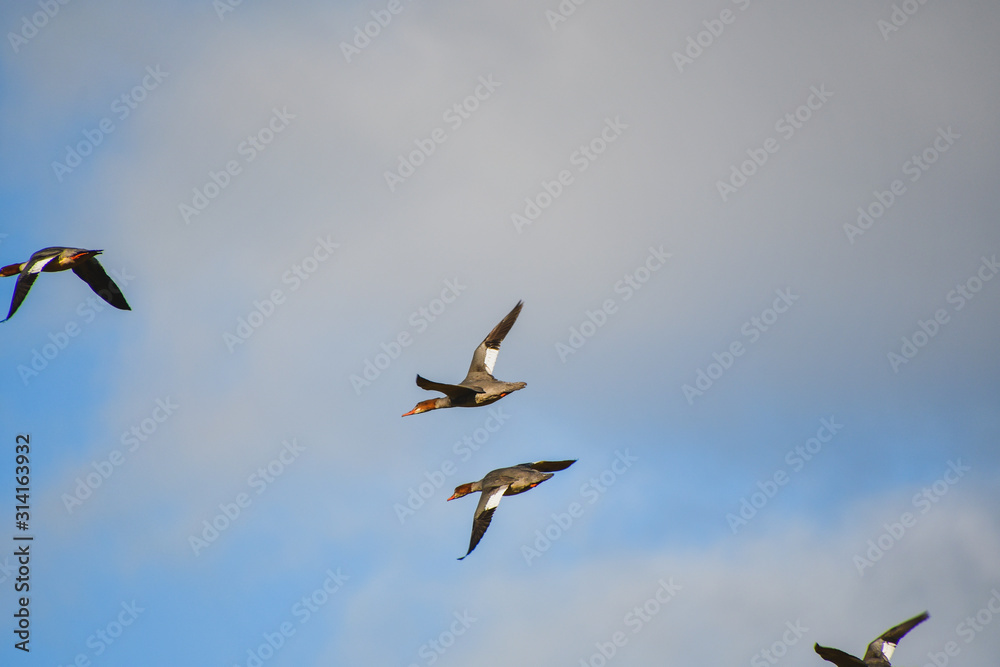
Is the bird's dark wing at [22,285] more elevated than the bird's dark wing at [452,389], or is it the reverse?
the bird's dark wing at [452,389]

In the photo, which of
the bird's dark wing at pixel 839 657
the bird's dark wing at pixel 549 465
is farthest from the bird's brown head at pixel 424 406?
the bird's dark wing at pixel 839 657

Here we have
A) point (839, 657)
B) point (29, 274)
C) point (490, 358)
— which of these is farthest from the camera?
point (490, 358)

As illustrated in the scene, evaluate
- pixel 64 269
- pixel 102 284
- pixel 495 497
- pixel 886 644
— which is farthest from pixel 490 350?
pixel 886 644

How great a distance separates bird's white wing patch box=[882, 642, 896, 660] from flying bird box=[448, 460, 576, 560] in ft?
37.5

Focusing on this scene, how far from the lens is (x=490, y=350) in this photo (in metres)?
38.9

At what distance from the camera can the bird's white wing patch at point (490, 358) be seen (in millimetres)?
38438

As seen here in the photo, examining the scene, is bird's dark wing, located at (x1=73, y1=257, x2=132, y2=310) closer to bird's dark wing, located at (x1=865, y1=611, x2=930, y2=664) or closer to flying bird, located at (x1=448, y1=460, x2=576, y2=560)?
flying bird, located at (x1=448, y1=460, x2=576, y2=560)

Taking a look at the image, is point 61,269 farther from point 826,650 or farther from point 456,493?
point 826,650

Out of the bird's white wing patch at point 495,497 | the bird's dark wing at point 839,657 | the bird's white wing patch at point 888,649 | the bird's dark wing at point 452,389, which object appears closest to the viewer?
the bird's dark wing at point 839,657

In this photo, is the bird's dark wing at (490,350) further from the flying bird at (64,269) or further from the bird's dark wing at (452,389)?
the flying bird at (64,269)

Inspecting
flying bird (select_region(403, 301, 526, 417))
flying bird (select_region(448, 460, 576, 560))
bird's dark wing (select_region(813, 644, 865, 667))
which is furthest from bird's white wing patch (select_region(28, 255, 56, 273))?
bird's dark wing (select_region(813, 644, 865, 667))

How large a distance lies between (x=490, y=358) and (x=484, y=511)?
5.95m

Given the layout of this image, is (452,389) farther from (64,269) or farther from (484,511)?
(64,269)

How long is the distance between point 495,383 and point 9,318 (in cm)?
1515
